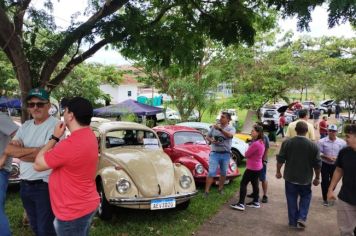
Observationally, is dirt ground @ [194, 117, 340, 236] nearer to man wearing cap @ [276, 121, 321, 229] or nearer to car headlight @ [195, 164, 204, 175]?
man wearing cap @ [276, 121, 321, 229]

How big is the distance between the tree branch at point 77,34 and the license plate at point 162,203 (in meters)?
2.62

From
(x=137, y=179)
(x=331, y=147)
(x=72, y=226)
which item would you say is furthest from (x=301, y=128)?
(x=72, y=226)

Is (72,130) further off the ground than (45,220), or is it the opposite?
(72,130)

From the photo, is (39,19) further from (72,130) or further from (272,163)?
(272,163)

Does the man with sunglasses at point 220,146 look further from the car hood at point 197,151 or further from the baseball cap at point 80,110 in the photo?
the baseball cap at point 80,110

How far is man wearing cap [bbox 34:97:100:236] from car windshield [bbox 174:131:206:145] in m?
6.68

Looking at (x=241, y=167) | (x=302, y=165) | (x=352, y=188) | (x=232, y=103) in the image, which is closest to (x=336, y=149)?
(x=302, y=165)

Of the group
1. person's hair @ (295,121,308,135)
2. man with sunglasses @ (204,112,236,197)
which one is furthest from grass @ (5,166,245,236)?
person's hair @ (295,121,308,135)

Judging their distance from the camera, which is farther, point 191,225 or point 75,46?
point 191,225

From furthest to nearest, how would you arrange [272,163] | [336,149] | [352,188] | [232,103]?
[232,103]
[272,163]
[336,149]
[352,188]

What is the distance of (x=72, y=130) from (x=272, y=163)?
37.9 feet

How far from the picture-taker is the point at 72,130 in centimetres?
316

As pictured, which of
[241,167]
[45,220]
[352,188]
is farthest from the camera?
[241,167]

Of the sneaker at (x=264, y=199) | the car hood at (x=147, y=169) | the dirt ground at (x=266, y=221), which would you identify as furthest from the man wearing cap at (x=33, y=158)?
the sneaker at (x=264, y=199)
